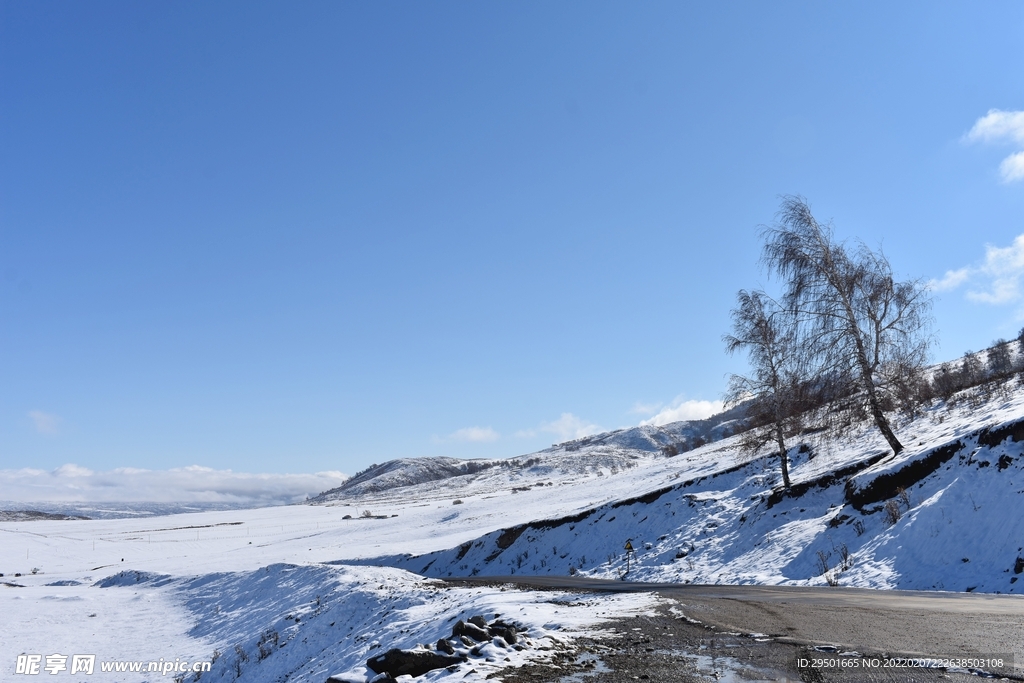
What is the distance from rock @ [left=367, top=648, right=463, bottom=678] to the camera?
8.65 meters

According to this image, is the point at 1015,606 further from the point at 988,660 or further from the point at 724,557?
the point at 724,557

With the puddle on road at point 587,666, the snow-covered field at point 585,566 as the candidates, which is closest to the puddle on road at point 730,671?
the puddle on road at point 587,666

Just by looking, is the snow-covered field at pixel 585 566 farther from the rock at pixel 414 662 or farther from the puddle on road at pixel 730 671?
the puddle on road at pixel 730 671

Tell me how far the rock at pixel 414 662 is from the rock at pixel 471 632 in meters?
0.92

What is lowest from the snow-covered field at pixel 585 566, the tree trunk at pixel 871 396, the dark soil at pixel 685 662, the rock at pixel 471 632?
the snow-covered field at pixel 585 566

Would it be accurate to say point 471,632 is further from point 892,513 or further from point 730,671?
point 892,513

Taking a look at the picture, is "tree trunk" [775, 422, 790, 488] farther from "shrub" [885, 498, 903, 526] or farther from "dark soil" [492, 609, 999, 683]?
"dark soil" [492, 609, 999, 683]

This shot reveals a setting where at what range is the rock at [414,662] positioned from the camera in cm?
865

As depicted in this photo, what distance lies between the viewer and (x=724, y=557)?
959 inches

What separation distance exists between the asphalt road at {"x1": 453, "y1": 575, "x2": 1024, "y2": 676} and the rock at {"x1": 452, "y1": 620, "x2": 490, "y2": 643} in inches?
169

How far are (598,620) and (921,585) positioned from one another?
970cm

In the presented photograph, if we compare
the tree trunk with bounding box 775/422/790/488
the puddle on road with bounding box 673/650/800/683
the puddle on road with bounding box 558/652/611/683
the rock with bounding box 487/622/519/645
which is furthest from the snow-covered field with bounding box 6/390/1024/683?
the puddle on road with bounding box 673/650/800/683

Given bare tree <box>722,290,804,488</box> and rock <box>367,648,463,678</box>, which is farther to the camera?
bare tree <box>722,290,804,488</box>

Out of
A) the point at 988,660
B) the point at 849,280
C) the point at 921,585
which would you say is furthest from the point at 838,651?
the point at 849,280
